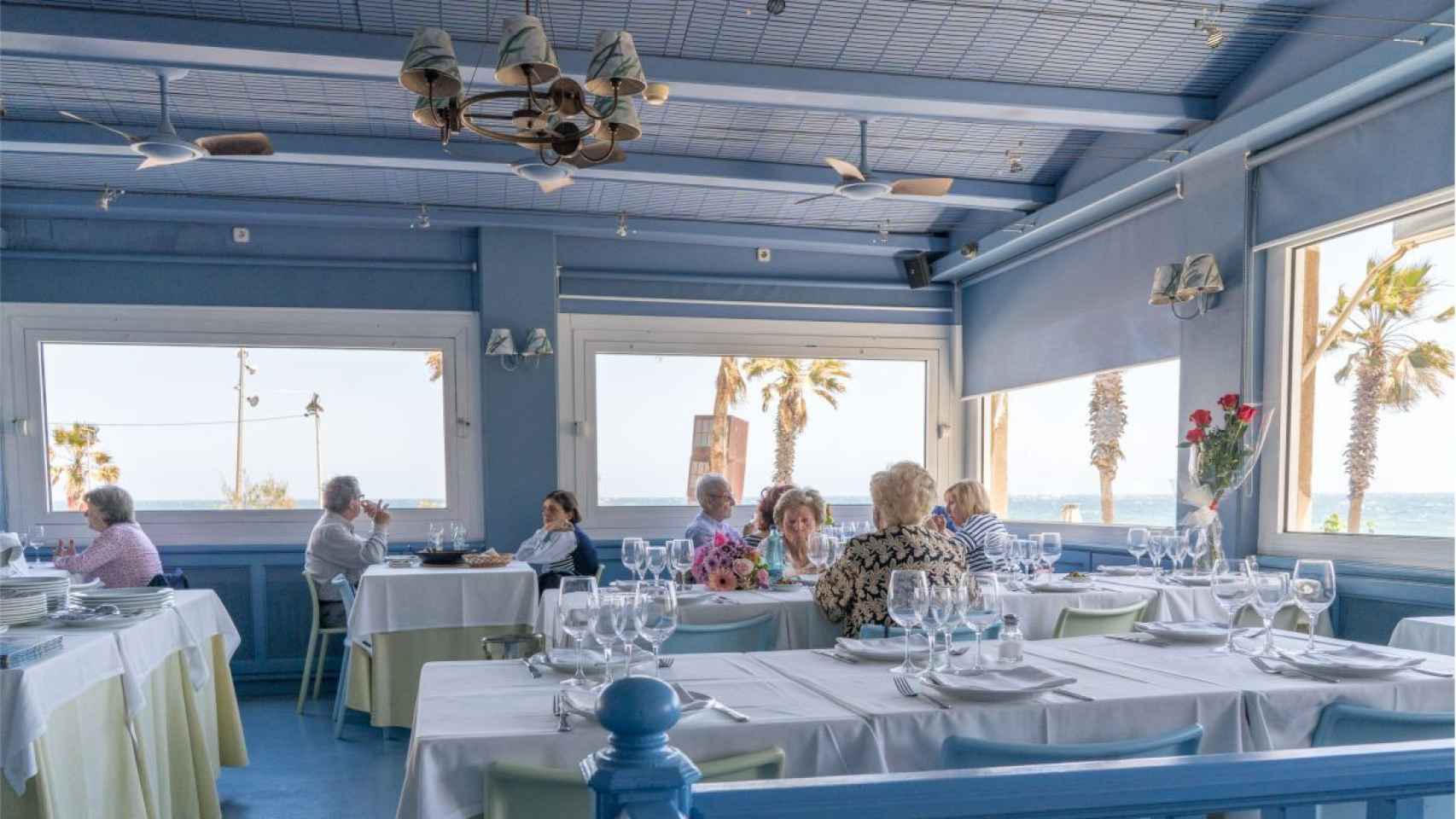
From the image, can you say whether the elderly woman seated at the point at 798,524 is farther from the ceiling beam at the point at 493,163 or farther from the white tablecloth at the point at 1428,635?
the white tablecloth at the point at 1428,635

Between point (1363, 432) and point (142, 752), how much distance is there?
5.07 metres

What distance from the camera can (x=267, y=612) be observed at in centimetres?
642

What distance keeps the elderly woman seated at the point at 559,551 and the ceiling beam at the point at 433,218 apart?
242 centimetres

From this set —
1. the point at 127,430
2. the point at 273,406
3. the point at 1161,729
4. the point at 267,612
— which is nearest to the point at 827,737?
the point at 1161,729

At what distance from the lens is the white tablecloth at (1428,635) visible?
3.18m

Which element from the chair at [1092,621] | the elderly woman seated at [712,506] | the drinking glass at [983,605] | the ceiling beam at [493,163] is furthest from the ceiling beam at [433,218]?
the drinking glass at [983,605]

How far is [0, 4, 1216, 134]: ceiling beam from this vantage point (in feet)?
13.1

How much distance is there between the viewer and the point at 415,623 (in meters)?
4.74

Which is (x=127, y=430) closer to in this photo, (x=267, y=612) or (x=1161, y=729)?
(x=267, y=612)

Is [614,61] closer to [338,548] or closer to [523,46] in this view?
[523,46]

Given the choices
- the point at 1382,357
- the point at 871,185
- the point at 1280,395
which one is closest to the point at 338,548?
the point at 871,185

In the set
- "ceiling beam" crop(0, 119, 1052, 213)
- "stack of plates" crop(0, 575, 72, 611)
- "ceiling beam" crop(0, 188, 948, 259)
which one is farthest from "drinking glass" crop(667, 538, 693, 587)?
"ceiling beam" crop(0, 188, 948, 259)

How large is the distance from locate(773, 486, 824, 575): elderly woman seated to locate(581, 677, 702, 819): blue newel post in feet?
11.8

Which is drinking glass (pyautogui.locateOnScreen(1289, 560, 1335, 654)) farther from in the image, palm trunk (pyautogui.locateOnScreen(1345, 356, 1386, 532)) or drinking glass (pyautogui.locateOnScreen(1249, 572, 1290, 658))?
palm trunk (pyautogui.locateOnScreen(1345, 356, 1386, 532))
